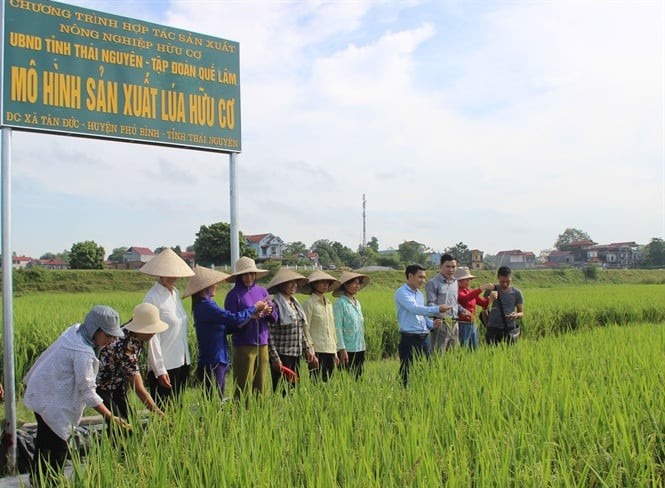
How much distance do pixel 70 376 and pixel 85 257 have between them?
45.7 metres

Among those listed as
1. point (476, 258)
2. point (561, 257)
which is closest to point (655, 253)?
point (476, 258)

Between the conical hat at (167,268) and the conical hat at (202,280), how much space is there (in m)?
0.14

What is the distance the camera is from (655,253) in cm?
6078

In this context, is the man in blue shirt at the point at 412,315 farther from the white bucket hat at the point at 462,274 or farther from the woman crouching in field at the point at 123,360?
the woman crouching in field at the point at 123,360

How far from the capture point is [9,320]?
13.8 ft

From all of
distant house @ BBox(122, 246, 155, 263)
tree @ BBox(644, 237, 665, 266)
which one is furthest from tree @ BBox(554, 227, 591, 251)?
distant house @ BBox(122, 246, 155, 263)

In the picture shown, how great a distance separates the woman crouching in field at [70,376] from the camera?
3.04m

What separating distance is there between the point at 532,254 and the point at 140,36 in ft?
291

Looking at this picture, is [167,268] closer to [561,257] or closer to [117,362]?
[117,362]

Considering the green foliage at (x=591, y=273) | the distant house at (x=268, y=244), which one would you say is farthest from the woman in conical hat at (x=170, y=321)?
the distant house at (x=268, y=244)

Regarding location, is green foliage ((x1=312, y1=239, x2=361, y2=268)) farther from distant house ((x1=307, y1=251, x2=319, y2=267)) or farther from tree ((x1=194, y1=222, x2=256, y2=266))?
tree ((x1=194, y1=222, x2=256, y2=266))

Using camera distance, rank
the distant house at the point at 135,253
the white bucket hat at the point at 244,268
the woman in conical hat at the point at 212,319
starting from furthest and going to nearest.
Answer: the distant house at the point at 135,253 → the white bucket hat at the point at 244,268 → the woman in conical hat at the point at 212,319

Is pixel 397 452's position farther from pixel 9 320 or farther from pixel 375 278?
pixel 375 278

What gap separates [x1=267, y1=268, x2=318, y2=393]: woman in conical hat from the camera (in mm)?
4926
